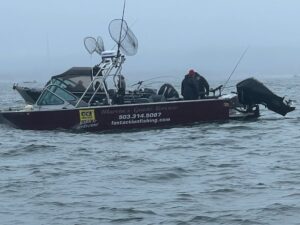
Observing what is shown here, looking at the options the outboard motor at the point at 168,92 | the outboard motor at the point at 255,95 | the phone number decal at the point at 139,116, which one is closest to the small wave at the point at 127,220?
the phone number decal at the point at 139,116

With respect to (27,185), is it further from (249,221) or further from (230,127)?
(230,127)

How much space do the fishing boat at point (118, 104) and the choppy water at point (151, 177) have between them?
335 mm

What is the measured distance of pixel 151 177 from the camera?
1241 cm

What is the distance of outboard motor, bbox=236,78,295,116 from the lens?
20719 millimetres

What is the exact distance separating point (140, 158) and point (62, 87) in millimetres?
6421

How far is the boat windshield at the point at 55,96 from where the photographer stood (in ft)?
63.7

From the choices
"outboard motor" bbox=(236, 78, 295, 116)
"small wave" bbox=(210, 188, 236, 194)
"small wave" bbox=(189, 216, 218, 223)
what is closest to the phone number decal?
"outboard motor" bbox=(236, 78, 295, 116)

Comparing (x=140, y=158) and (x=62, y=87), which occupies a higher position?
(x=62, y=87)

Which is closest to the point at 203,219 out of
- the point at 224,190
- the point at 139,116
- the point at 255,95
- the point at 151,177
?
the point at 224,190

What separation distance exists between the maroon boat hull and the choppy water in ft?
0.79

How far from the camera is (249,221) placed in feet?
30.4

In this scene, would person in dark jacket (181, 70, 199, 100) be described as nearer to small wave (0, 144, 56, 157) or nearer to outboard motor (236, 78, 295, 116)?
outboard motor (236, 78, 295, 116)

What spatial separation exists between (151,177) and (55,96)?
765 cm

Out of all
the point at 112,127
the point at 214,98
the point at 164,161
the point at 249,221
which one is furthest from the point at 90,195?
the point at 214,98
